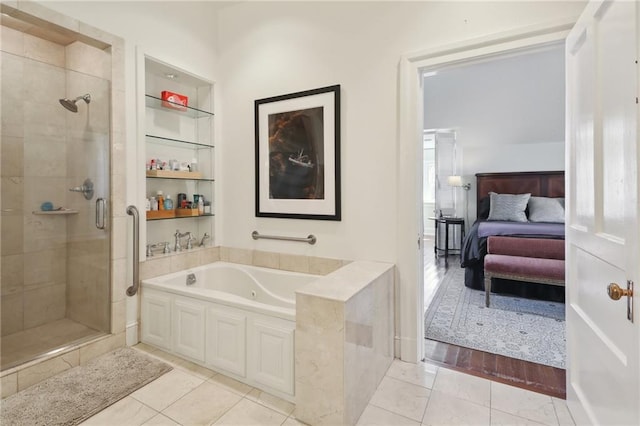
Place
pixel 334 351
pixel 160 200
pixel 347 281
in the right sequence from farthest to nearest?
pixel 160 200 < pixel 347 281 < pixel 334 351

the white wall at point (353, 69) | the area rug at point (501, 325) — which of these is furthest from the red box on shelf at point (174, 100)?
the area rug at point (501, 325)

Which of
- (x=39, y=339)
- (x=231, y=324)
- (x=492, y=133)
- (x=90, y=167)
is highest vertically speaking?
(x=492, y=133)

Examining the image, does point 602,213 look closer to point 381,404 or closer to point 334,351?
point 334,351

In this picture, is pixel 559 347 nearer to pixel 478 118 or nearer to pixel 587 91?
pixel 587 91

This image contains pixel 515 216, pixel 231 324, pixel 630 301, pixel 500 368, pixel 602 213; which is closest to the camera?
pixel 630 301

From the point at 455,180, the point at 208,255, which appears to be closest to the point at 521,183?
the point at 455,180

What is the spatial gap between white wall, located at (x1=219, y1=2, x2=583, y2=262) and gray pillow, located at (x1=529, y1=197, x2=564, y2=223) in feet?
13.2

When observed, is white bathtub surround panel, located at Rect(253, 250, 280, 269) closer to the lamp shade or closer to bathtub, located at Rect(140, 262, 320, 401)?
bathtub, located at Rect(140, 262, 320, 401)

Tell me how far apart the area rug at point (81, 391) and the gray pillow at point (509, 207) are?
5288 millimetres

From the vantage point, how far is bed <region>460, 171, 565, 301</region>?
3.71 meters

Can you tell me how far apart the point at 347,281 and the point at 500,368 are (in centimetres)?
131

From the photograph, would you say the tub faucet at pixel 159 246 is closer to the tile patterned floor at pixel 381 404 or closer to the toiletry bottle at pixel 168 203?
the toiletry bottle at pixel 168 203

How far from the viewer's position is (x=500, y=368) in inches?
84.7

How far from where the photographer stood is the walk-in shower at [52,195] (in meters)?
2.19
